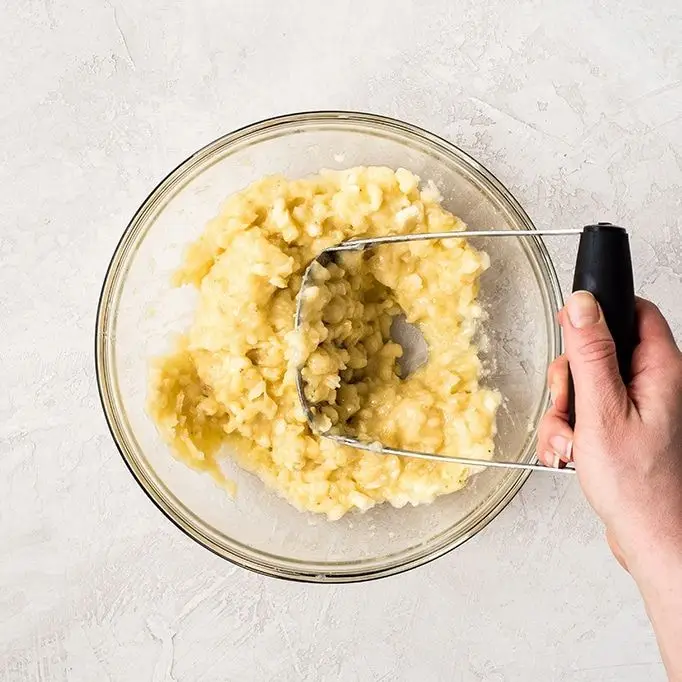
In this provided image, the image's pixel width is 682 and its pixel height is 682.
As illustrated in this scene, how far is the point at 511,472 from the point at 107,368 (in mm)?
695

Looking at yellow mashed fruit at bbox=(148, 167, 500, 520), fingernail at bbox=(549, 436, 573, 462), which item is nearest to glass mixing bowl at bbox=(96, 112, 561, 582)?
yellow mashed fruit at bbox=(148, 167, 500, 520)

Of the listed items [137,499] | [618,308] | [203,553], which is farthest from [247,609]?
[618,308]

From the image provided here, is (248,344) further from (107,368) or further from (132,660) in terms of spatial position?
(132,660)

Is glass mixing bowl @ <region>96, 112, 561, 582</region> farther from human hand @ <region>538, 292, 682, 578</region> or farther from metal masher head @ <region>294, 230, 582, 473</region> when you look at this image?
human hand @ <region>538, 292, 682, 578</region>

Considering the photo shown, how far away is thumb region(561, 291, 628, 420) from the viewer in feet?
3.14

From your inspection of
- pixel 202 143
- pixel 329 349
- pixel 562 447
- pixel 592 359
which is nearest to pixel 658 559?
pixel 562 447

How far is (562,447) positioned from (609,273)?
0.30 meters

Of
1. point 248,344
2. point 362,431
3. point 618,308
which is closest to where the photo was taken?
point 618,308

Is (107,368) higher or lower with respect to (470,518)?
higher

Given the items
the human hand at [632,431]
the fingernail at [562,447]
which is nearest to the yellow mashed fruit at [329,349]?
the fingernail at [562,447]

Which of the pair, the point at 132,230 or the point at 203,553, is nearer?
the point at 132,230

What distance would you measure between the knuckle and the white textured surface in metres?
0.47

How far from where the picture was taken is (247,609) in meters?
1.42

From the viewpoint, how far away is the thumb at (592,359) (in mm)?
957
